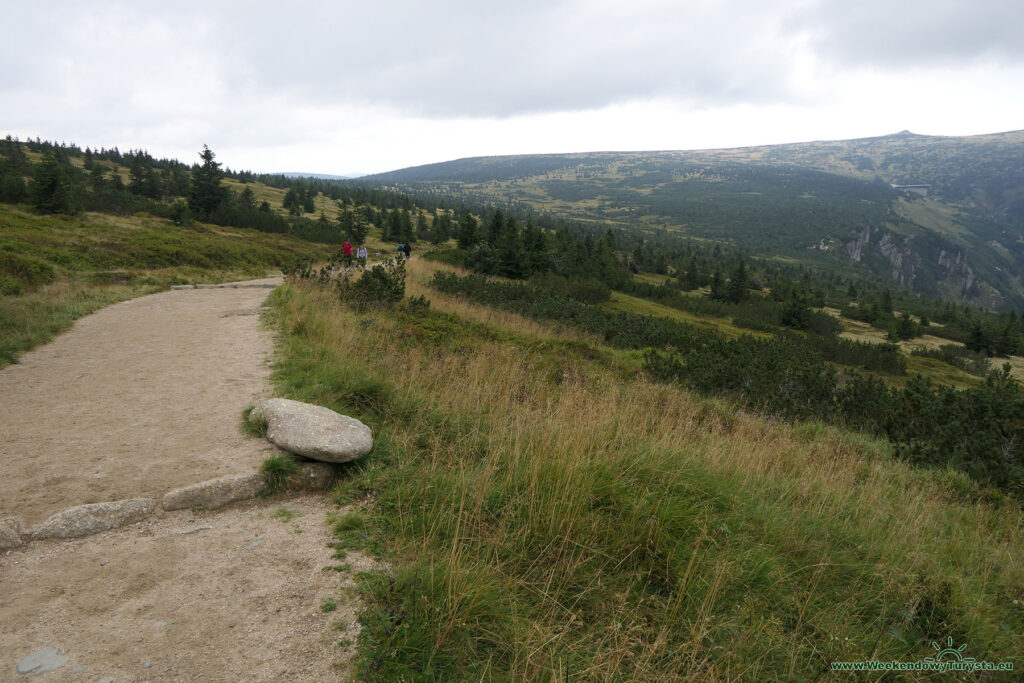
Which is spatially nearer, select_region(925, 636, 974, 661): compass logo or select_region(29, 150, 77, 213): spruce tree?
select_region(925, 636, 974, 661): compass logo

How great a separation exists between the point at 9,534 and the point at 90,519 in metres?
0.46

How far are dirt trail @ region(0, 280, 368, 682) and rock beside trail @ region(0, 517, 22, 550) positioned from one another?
0.24 feet

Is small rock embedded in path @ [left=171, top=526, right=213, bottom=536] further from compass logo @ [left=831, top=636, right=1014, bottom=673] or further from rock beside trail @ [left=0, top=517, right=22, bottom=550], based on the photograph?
compass logo @ [left=831, top=636, right=1014, bottom=673]

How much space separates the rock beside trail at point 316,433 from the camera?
4.53m

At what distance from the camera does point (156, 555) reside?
3393mm

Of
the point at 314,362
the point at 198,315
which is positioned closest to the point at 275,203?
the point at 198,315

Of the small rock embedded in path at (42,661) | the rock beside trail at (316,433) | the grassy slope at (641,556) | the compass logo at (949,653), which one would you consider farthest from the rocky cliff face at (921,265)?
the small rock embedded in path at (42,661)

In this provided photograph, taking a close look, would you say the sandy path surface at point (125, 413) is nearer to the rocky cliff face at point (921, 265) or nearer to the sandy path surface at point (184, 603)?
the sandy path surface at point (184, 603)

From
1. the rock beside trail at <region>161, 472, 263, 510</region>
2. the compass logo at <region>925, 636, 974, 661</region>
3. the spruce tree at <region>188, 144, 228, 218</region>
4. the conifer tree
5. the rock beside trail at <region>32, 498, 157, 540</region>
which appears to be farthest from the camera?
the spruce tree at <region>188, 144, 228, 218</region>

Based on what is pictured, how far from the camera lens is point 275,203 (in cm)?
8244

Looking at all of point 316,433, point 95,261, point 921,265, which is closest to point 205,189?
point 95,261

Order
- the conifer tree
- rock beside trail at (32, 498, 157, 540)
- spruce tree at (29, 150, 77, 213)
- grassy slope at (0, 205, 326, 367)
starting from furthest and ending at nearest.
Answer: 1. the conifer tree
2. spruce tree at (29, 150, 77, 213)
3. grassy slope at (0, 205, 326, 367)
4. rock beside trail at (32, 498, 157, 540)

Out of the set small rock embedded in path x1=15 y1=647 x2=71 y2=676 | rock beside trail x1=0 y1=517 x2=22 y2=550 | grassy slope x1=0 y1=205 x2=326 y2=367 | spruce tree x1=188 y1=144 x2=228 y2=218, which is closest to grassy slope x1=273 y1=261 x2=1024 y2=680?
small rock embedded in path x1=15 y1=647 x2=71 y2=676

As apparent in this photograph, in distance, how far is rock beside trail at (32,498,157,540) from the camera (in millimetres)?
3592
